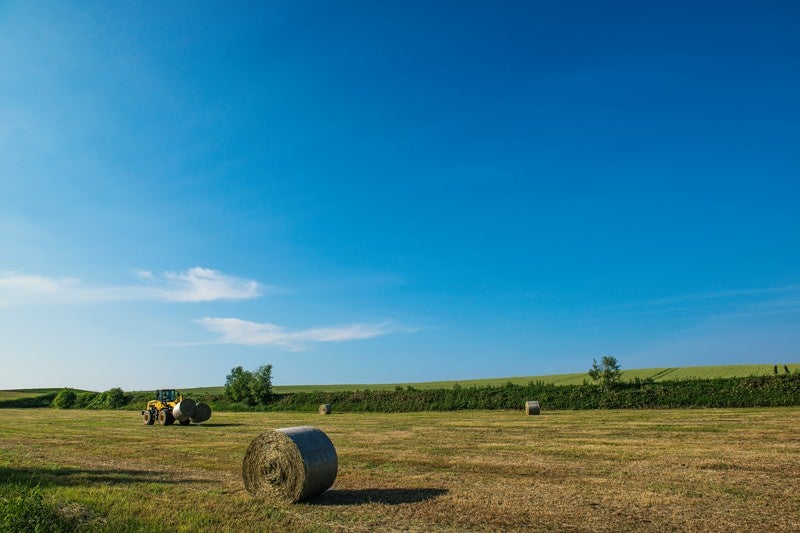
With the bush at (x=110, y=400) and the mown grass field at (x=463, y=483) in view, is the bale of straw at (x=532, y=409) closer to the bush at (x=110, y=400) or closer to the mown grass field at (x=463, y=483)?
the mown grass field at (x=463, y=483)

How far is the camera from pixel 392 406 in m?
51.2

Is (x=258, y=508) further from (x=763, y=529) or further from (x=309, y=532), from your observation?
(x=763, y=529)

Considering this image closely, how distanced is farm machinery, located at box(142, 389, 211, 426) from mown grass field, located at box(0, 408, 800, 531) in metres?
11.6

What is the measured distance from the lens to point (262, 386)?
6141 cm

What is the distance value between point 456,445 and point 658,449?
Result: 6284 mm

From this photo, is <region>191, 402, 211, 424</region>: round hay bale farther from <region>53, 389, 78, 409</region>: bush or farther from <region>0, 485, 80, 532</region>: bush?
<region>53, 389, 78, 409</region>: bush

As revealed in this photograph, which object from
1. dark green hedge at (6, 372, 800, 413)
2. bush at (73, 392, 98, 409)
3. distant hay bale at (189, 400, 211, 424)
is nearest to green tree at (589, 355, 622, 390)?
dark green hedge at (6, 372, 800, 413)

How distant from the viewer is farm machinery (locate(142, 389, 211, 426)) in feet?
106

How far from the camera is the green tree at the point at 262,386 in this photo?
61.2 metres

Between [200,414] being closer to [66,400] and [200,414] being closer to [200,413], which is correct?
[200,413]

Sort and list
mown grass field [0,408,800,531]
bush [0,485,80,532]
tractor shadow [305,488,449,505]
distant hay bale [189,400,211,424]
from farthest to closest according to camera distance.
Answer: distant hay bale [189,400,211,424]
tractor shadow [305,488,449,505]
mown grass field [0,408,800,531]
bush [0,485,80,532]

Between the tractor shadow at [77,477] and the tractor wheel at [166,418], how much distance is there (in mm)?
18754

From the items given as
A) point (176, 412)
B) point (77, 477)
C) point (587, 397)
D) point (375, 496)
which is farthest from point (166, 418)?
point (587, 397)

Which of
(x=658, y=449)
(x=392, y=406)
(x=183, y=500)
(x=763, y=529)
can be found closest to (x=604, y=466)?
(x=658, y=449)
